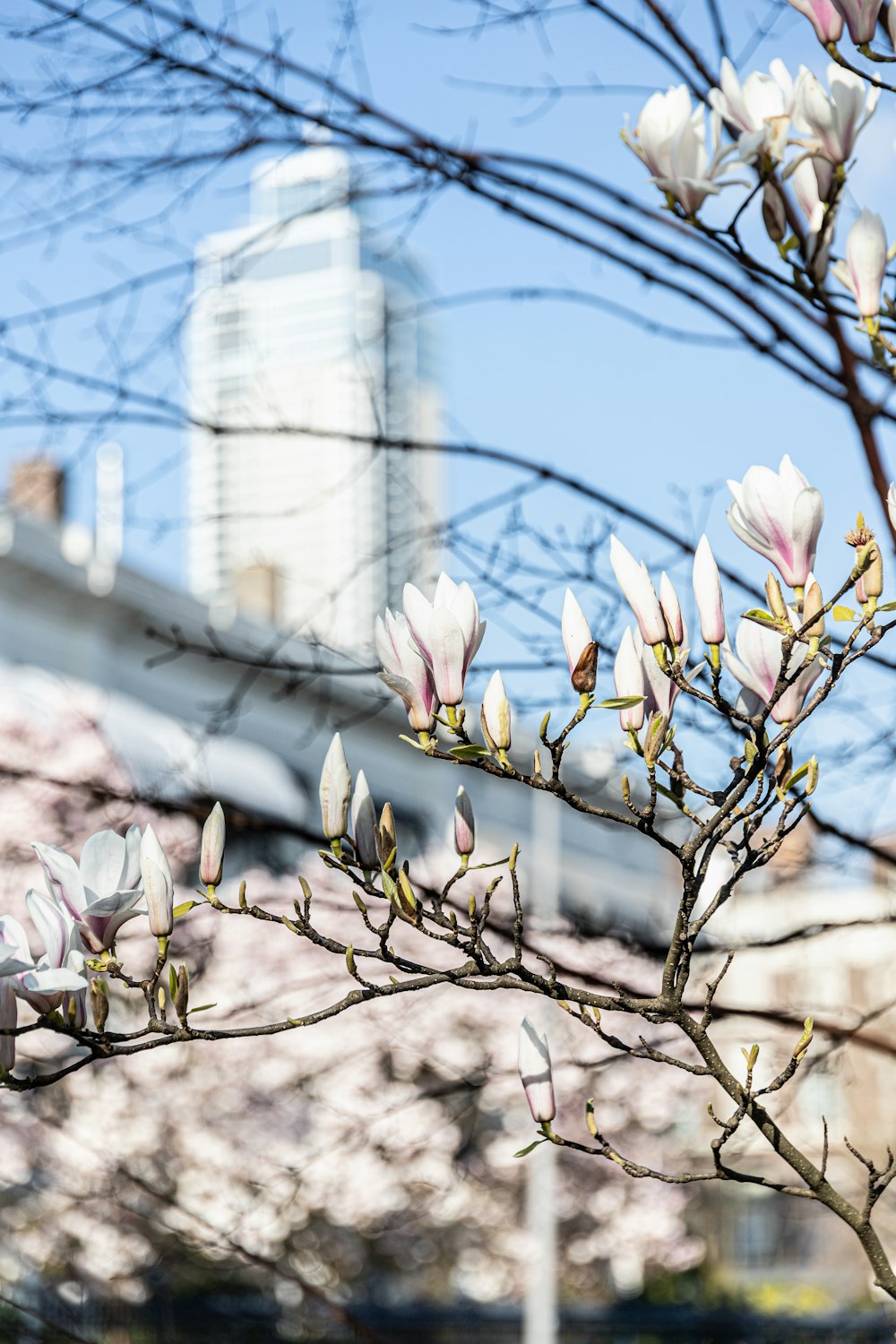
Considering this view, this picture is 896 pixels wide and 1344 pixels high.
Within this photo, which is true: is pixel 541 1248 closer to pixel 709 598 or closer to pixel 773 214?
pixel 773 214

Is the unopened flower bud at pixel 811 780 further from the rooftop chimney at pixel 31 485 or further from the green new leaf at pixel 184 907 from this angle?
the rooftop chimney at pixel 31 485

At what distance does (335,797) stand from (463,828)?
0.13m

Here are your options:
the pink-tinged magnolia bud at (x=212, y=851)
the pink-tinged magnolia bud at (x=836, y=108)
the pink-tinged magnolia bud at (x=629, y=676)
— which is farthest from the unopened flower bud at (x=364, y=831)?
the pink-tinged magnolia bud at (x=836, y=108)

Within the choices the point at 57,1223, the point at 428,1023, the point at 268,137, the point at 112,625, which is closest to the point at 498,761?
the point at 268,137

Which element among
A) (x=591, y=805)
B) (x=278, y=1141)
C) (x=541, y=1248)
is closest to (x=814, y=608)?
(x=591, y=805)

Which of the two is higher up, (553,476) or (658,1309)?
(553,476)

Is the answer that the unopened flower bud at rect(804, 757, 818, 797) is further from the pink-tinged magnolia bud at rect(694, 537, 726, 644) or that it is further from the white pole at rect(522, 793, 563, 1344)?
the white pole at rect(522, 793, 563, 1344)

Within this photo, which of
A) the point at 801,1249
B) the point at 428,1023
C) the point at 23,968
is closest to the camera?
the point at 23,968

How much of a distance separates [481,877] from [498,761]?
8296 mm

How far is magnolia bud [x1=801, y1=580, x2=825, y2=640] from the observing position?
116 centimetres

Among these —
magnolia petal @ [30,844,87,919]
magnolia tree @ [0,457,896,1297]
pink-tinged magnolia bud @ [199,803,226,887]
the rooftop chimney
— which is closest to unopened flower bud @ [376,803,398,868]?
magnolia tree @ [0,457,896,1297]

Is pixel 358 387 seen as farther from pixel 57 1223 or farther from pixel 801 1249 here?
pixel 801 1249

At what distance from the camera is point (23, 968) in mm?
1148

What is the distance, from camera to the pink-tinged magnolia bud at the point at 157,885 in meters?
1.19
